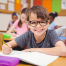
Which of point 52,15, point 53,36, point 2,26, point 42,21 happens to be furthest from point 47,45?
Result: point 2,26

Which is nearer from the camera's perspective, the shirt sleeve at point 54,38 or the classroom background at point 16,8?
the shirt sleeve at point 54,38

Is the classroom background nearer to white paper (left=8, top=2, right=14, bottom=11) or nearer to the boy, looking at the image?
white paper (left=8, top=2, right=14, bottom=11)

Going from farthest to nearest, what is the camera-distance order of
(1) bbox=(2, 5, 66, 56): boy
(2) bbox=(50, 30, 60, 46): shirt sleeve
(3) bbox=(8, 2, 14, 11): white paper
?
(3) bbox=(8, 2, 14, 11): white paper, (2) bbox=(50, 30, 60, 46): shirt sleeve, (1) bbox=(2, 5, 66, 56): boy

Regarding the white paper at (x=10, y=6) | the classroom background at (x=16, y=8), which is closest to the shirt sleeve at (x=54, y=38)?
the classroom background at (x=16, y=8)

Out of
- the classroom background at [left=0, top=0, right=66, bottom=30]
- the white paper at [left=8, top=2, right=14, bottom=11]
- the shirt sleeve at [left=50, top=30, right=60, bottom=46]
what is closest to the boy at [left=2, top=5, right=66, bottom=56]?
the shirt sleeve at [left=50, top=30, right=60, bottom=46]

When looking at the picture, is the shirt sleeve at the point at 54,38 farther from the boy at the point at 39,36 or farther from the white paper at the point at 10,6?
the white paper at the point at 10,6

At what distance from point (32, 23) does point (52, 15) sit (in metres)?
2.43

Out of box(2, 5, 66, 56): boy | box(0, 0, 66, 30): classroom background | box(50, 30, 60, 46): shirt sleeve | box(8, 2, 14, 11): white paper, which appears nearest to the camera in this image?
box(2, 5, 66, 56): boy

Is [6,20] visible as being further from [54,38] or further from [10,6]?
[54,38]

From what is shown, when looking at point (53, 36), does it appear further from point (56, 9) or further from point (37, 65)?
point (56, 9)

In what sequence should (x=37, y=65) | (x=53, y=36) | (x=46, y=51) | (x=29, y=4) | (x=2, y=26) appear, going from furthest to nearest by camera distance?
(x=29, y=4) → (x=2, y=26) → (x=53, y=36) → (x=46, y=51) → (x=37, y=65)

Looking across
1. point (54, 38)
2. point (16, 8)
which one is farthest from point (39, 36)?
point (16, 8)

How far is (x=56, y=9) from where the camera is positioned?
3.84m

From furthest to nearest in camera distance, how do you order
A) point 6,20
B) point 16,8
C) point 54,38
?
point 16,8 < point 6,20 < point 54,38
